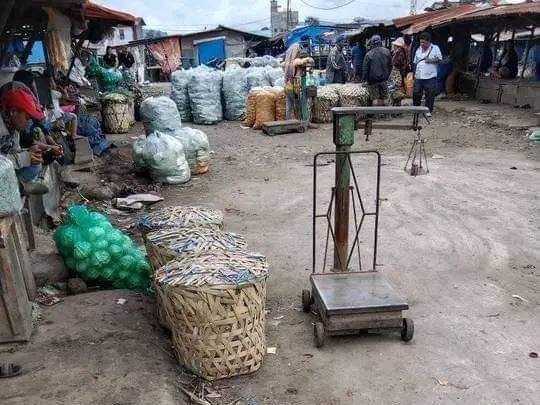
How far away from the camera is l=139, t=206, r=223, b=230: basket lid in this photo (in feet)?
13.0

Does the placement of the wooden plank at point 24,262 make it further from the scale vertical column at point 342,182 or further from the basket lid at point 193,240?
the scale vertical column at point 342,182

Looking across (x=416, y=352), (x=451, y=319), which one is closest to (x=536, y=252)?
(x=451, y=319)

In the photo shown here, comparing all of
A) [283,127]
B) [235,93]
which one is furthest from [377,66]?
[235,93]

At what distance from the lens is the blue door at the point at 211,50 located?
113 ft

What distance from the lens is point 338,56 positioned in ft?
63.3

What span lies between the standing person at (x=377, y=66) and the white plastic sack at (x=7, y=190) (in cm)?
1051

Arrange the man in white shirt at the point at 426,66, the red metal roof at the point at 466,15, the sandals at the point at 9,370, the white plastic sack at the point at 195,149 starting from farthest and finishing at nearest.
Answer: the red metal roof at the point at 466,15, the man in white shirt at the point at 426,66, the white plastic sack at the point at 195,149, the sandals at the point at 9,370

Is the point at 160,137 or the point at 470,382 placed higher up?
the point at 160,137

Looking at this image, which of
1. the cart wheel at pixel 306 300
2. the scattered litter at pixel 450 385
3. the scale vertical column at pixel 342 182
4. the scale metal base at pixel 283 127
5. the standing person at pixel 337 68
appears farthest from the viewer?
the standing person at pixel 337 68

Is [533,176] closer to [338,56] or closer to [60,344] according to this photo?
[60,344]

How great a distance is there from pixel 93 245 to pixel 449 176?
5.51 meters

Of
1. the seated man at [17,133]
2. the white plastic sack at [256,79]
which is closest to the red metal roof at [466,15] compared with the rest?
the white plastic sack at [256,79]

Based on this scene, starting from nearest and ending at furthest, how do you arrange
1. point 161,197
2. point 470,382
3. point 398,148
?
point 470,382 → point 161,197 → point 398,148

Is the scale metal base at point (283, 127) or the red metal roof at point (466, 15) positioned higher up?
the red metal roof at point (466, 15)
